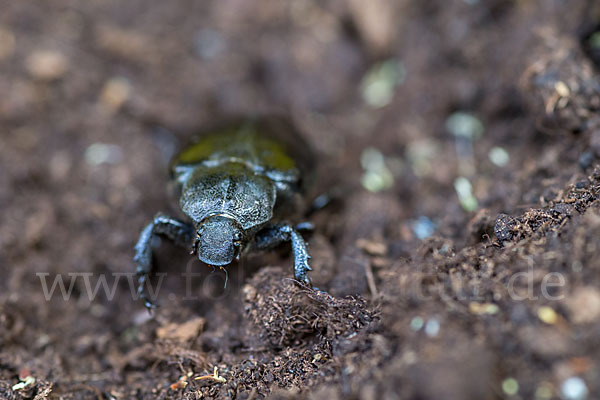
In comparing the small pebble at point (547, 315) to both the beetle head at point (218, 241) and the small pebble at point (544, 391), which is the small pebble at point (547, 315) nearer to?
the small pebble at point (544, 391)

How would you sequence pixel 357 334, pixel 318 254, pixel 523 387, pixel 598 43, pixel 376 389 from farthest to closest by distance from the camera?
pixel 598 43 → pixel 318 254 → pixel 357 334 → pixel 376 389 → pixel 523 387

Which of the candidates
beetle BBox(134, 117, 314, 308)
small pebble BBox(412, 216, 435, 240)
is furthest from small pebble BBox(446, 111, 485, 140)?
beetle BBox(134, 117, 314, 308)

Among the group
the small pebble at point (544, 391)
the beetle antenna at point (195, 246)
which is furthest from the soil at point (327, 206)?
the beetle antenna at point (195, 246)

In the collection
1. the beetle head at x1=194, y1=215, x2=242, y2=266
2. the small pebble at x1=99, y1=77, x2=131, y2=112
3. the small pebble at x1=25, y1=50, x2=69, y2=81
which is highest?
the small pebble at x1=25, y1=50, x2=69, y2=81

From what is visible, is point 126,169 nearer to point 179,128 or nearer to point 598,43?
point 179,128

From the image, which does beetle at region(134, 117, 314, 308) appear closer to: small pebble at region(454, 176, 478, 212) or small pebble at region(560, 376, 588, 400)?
small pebble at region(454, 176, 478, 212)

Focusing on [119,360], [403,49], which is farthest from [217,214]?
[403,49]
